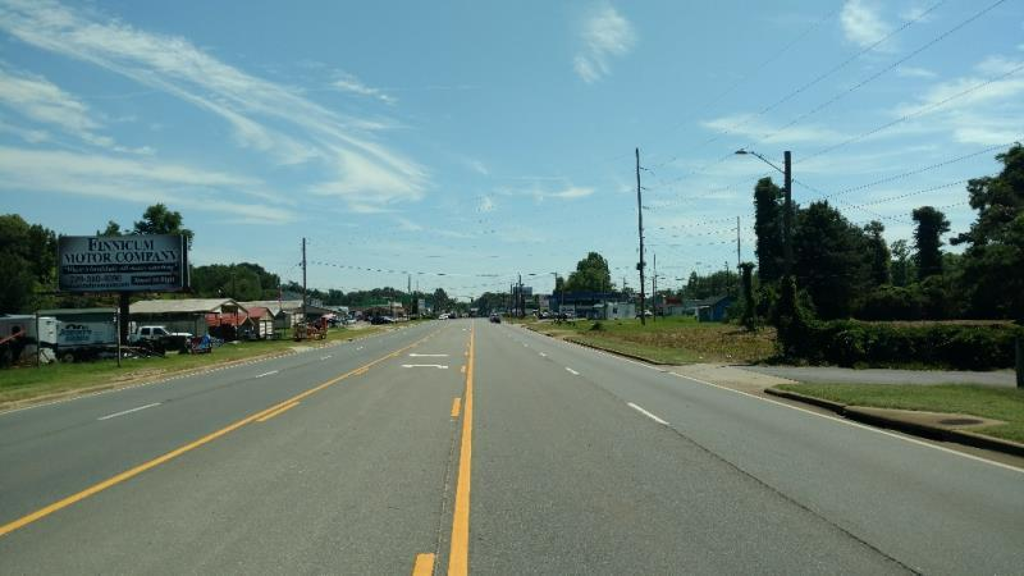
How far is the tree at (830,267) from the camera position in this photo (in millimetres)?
89562

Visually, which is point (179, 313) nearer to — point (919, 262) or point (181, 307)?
point (181, 307)

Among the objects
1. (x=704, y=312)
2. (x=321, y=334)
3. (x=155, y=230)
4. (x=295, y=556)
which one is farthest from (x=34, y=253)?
(x=295, y=556)

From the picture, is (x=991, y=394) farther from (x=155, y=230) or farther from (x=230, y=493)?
(x=155, y=230)

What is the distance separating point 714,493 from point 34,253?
377 feet

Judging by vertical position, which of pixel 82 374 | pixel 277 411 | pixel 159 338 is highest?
pixel 159 338

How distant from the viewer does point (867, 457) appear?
11.2 meters

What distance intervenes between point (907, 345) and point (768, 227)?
8899 cm

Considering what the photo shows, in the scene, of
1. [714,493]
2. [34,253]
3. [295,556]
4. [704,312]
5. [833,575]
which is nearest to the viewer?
[833,575]

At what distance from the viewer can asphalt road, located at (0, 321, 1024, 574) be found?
6477mm

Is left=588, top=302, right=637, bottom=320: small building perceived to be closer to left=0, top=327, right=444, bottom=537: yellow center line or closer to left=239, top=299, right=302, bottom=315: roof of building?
left=239, top=299, right=302, bottom=315: roof of building

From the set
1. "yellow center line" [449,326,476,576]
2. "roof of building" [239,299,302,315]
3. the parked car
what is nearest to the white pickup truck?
the parked car

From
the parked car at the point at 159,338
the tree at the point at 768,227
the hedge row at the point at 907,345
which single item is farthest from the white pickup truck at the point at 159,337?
the tree at the point at 768,227

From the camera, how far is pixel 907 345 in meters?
30.6

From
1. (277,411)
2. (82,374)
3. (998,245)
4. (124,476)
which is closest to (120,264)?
(82,374)
